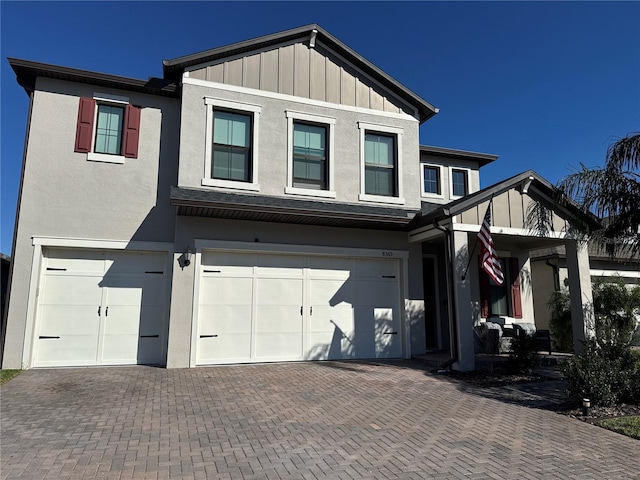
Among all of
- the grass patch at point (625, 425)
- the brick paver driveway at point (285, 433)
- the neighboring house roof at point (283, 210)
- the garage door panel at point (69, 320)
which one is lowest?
the brick paver driveway at point (285, 433)

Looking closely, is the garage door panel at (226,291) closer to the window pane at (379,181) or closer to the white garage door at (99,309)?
the white garage door at (99,309)

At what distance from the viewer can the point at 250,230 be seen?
10.1 meters

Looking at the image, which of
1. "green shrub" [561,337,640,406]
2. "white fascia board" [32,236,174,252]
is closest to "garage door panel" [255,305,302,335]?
"white fascia board" [32,236,174,252]

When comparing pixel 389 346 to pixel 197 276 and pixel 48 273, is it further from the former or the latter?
pixel 48 273

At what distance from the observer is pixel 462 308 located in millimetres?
9250

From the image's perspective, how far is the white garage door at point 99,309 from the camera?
A: 926 centimetres

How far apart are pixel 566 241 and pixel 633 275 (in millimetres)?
6652

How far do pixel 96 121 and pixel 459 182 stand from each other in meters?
11.5

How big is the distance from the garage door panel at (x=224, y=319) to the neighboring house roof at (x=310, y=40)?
18.4 ft

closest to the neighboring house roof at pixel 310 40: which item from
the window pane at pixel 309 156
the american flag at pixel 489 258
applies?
the window pane at pixel 309 156

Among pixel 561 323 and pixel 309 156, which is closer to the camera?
pixel 309 156

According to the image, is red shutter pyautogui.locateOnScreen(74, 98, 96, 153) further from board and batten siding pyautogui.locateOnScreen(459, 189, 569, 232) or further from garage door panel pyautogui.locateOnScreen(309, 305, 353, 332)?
board and batten siding pyautogui.locateOnScreen(459, 189, 569, 232)

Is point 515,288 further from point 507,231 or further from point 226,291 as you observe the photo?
point 226,291

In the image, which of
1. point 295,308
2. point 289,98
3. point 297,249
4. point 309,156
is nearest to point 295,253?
point 297,249
